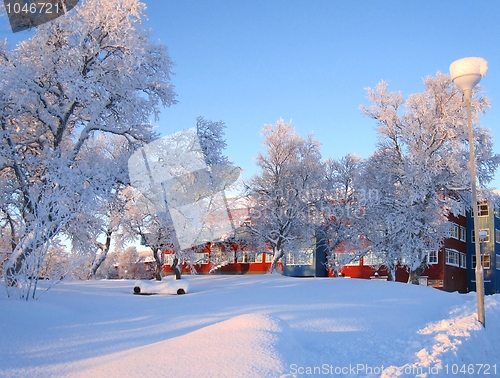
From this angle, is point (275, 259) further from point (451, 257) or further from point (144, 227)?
point (451, 257)

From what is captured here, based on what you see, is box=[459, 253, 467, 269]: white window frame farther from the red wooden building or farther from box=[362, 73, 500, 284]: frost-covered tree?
box=[362, 73, 500, 284]: frost-covered tree

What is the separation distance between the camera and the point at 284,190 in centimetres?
3384

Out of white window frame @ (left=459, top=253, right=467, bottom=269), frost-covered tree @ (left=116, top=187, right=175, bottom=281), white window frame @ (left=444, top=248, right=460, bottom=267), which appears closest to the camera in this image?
frost-covered tree @ (left=116, top=187, right=175, bottom=281)

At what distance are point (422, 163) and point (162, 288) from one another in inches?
683

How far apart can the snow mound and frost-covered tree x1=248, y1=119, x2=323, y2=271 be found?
14456 millimetres

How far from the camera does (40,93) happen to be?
15586 millimetres

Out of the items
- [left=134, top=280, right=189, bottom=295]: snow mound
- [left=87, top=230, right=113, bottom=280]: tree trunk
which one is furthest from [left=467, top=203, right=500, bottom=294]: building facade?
[left=134, top=280, right=189, bottom=295]: snow mound

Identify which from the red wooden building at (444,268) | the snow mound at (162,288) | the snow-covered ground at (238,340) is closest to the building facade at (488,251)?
the red wooden building at (444,268)

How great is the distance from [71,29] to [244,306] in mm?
11665

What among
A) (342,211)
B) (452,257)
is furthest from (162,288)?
(452,257)

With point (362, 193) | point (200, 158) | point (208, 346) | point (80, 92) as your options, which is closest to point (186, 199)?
point (200, 158)

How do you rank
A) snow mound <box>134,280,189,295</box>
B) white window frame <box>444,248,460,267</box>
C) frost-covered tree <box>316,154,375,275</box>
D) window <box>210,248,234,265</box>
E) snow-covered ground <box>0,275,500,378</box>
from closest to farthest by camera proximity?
1. snow-covered ground <box>0,275,500,378</box>
2. snow mound <box>134,280,189,295</box>
3. frost-covered tree <box>316,154,375,275</box>
4. window <box>210,248,234,265</box>
5. white window frame <box>444,248,460,267</box>

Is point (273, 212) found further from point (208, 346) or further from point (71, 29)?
point (208, 346)

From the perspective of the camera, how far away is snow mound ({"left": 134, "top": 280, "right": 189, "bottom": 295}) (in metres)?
18.8
